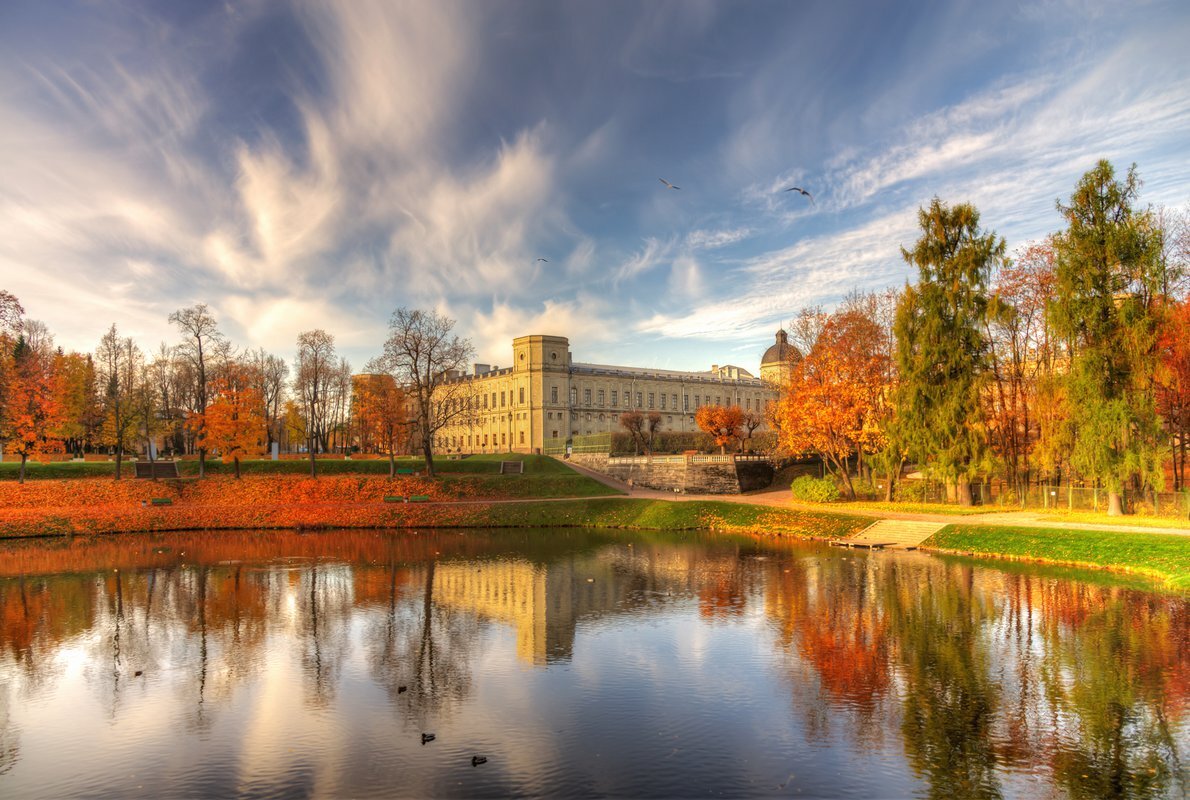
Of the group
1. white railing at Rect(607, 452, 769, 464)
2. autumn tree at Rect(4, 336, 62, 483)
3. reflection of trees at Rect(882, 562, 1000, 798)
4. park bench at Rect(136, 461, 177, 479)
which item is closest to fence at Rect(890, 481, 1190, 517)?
white railing at Rect(607, 452, 769, 464)

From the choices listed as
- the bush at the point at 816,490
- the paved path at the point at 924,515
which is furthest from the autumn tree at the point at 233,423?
the bush at the point at 816,490

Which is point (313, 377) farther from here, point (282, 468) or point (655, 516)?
point (655, 516)

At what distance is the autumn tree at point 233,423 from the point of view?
→ 46875mm

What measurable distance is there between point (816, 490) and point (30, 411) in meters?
49.4

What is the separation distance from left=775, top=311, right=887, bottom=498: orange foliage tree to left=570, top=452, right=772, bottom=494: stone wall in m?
10.4

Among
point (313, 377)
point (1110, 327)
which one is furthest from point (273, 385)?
point (1110, 327)

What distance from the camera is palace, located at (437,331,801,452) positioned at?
332 feet

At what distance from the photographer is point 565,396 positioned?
337 feet

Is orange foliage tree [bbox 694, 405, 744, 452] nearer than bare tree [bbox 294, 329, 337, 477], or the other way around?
bare tree [bbox 294, 329, 337, 477]

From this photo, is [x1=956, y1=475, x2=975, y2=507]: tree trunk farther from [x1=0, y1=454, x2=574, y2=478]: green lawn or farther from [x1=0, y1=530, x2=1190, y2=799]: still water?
[x1=0, y1=454, x2=574, y2=478]: green lawn

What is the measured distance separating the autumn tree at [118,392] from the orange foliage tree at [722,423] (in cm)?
5104

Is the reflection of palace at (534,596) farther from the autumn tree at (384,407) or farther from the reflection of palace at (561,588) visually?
the autumn tree at (384,407)

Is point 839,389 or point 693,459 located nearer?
point 839,389

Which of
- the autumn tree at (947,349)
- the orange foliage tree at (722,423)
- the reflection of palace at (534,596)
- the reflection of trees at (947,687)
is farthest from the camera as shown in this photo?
the orange foliage tree at (722,423)
